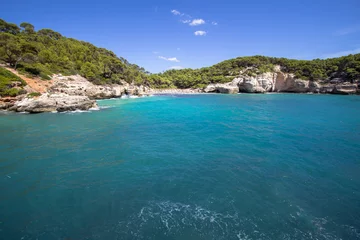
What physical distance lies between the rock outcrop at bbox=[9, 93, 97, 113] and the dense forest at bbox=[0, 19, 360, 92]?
13.7 m

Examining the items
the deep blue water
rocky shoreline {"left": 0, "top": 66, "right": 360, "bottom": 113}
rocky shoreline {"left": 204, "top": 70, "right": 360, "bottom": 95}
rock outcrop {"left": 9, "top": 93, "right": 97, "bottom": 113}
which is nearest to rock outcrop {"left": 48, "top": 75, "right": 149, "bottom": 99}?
rocky shoreline {"left": 0, "top": 66, "right": 360, "bottom": 113}

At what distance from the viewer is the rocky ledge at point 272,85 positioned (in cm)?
7675

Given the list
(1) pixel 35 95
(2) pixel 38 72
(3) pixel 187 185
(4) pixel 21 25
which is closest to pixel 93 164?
(3) pixel 187 185

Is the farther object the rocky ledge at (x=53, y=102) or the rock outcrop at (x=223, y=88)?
the rock outcrop at (x=223, y=88)

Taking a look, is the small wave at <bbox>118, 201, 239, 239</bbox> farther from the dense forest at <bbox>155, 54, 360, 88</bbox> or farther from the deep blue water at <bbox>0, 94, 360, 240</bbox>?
the dense forest at <bbox>155, 54, 360, 88</bbox>

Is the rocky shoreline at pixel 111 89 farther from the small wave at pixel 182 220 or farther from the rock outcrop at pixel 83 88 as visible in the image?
the small wave at pixel 182 220

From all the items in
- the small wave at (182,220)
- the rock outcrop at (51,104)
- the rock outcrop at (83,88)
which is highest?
the rock outcrop at (83,88)

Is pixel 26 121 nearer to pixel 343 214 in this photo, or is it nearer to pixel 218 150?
pixel 218 150

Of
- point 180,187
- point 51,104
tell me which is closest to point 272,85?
point 51,104

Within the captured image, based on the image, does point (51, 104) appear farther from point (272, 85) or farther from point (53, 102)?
point (272, 85)

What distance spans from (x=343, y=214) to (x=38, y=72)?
52707 millimetres

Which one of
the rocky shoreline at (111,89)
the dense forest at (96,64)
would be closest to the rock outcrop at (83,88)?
the rocky shoreline at (111,89)

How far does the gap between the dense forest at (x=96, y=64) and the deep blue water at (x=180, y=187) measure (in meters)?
38.4

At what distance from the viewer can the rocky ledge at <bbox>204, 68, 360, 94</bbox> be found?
76.8 meters
